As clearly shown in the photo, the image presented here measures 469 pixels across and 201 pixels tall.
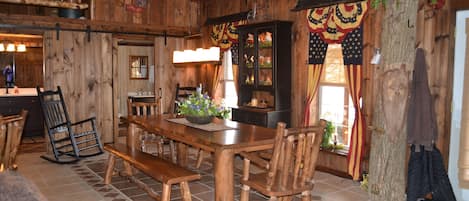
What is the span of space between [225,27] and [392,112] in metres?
5.05

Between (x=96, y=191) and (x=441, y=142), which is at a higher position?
(x=441, y=142)

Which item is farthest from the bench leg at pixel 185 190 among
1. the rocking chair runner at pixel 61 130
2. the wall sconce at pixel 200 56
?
the rocking chair runner at pixel 61 130

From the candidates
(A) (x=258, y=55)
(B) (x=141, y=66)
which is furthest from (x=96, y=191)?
(B) (x=141, y=66)

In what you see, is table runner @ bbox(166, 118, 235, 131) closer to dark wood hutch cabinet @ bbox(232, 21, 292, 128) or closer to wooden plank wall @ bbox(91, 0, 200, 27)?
dark wood hutch cabinet @ bbox(232, 21, 292, 128)

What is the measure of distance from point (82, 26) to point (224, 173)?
4.58 m

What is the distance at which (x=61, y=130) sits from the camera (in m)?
6.27

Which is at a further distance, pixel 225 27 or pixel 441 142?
pixel 225 27

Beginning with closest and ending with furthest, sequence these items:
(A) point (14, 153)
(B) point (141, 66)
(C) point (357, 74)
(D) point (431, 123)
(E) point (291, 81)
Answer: (A) point (14, 153)
(D) point (431, 123)
(C) point (357, 74)
(E) point (291, 81)
(B) point (141, 66)

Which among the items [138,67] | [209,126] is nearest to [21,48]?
[138,67]

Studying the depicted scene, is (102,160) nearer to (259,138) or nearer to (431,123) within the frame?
(259,138)

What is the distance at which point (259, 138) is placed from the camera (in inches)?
147

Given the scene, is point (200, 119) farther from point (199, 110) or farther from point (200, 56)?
point (200, 56)

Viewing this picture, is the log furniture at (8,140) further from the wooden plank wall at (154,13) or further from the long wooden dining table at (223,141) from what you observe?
the wooden plank wall at (154,13)

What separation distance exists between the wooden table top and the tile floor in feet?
2.39
